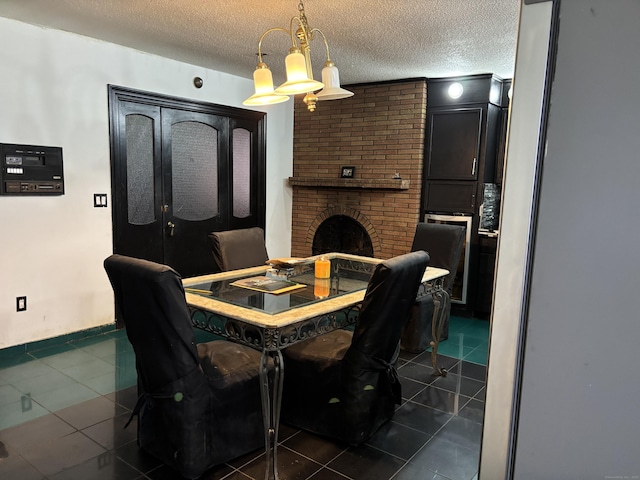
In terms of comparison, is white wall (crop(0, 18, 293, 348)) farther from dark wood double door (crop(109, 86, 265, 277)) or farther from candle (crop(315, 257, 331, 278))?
candle (crop(315, 257, 331, 278))

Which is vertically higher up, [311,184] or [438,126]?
[438,126]

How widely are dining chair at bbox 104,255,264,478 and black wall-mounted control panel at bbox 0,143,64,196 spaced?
185 cm

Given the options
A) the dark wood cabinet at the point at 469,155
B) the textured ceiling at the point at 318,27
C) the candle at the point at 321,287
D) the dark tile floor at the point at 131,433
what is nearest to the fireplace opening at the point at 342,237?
the dark wood cabinet at the point at 469,155

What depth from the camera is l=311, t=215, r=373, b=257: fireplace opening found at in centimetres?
530

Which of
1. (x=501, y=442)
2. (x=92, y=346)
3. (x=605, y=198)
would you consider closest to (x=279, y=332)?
(x=501, y=442)

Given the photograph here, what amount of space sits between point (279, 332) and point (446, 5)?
6.96ft

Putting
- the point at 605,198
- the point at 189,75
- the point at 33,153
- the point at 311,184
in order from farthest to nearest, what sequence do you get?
the point at 311,184
the point at 189,75
the point at 33,153
the point at 605,198

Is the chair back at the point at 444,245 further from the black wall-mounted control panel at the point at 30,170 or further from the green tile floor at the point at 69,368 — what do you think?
the black wall-mounted control panel at the point at 30,170

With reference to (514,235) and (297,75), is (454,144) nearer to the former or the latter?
(297,75)

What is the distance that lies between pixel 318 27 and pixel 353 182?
205 cm

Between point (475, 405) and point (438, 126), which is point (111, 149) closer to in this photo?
point (438, 126)

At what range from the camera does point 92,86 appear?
11.9ft

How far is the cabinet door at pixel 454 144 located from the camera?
174 inches

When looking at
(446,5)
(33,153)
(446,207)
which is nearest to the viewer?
(446,5)
